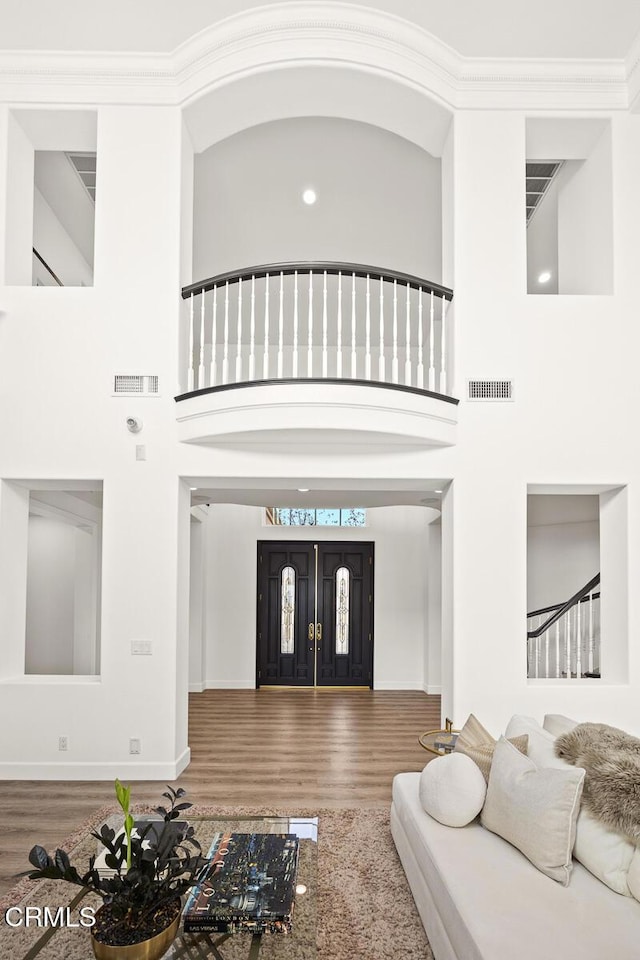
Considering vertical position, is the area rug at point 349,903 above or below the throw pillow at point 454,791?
below

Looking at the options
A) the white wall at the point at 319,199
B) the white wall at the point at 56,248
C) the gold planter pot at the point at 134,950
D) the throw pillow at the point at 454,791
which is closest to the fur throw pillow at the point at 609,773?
the throw pillow at the point at 454,791

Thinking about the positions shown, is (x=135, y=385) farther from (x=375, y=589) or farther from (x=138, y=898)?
(x=375, y=589)

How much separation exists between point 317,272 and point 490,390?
1661mm

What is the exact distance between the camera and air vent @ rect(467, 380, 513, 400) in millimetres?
5836

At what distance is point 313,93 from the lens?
590 centimetres

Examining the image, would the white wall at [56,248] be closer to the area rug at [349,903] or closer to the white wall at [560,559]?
the area rug at [349,903]

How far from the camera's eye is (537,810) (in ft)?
9.30

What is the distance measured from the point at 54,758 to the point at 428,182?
612 cm

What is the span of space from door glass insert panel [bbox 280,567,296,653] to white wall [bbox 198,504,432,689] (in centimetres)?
44

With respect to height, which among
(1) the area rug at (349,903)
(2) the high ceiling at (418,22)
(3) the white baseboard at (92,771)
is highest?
(2) the high ceiling at (418,22)

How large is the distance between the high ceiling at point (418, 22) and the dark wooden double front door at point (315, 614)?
6938 mm

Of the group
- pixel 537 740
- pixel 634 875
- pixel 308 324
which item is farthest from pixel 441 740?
pixel 308 324

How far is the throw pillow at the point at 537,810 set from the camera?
272 centimetres

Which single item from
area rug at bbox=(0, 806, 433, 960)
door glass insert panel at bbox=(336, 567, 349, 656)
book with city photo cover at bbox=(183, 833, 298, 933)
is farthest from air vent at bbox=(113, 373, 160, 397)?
door glass insert panel at bbox=(336, 567, 349, 656)
